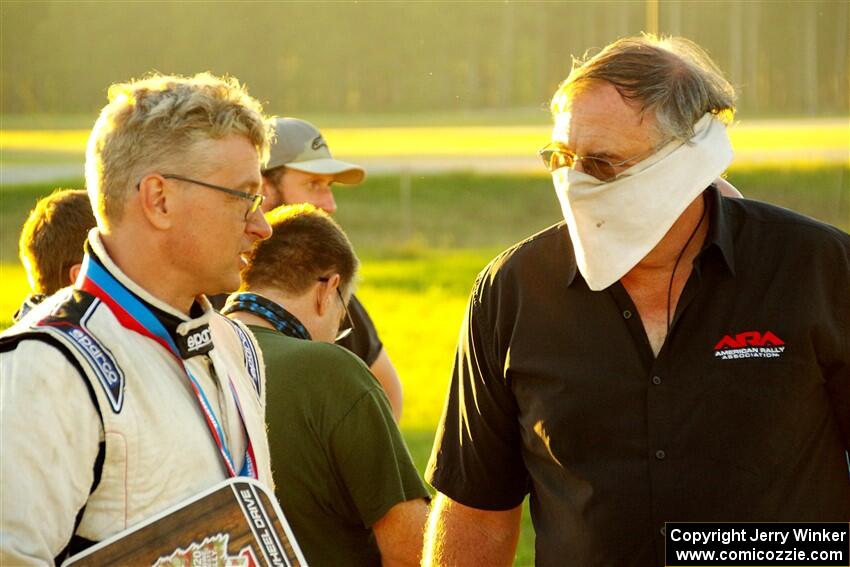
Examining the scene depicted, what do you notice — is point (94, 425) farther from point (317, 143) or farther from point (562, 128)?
point (317, 143)

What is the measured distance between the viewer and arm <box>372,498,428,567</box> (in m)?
3.58

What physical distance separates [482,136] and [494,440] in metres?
29.5

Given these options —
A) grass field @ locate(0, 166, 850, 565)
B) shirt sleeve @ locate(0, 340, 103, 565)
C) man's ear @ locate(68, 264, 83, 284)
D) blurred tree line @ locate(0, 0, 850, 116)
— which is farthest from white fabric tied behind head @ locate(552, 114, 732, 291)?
blurred tree line @ locate(0, 0, 850, 116)

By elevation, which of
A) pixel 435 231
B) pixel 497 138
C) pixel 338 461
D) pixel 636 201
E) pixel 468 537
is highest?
pixel 636 201

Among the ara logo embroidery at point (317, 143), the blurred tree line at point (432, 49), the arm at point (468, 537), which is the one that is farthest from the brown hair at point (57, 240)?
the blurred tree line at point (432, 49)

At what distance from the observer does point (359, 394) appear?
3.57m

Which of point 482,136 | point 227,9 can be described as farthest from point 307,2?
point 482,136

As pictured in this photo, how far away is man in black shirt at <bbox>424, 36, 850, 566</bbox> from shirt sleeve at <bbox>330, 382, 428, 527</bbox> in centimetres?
36

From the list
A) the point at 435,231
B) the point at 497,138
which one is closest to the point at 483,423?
the point at 435,231

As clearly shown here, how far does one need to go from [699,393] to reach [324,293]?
1.43 meters

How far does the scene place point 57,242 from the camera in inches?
145

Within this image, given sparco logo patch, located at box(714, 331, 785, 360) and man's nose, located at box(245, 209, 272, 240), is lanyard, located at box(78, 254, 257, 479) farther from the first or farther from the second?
sparco logo patch, located at box(714, 331, 785, 360)

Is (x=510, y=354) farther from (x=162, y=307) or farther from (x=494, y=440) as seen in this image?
(x=162, y=307)

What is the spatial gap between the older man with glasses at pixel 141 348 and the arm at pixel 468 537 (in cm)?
67
